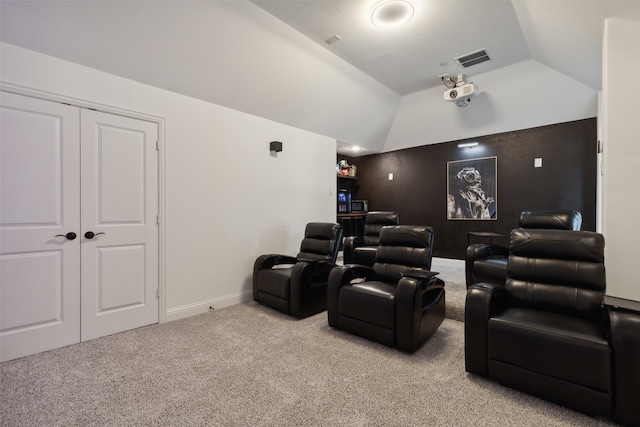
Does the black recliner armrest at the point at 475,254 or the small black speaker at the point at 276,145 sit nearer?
the black recliner armrest at the point at 475,254

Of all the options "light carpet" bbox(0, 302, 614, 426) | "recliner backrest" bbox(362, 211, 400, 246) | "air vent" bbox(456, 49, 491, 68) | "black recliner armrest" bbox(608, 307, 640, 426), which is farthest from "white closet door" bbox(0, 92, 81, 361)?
"air vent" bbox(456, 49, 491, 68)

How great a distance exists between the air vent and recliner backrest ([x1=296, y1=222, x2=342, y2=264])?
2928mm

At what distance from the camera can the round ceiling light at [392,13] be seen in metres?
2.79

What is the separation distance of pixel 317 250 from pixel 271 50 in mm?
2556

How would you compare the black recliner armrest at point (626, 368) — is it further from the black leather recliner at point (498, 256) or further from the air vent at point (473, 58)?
the air vent at point (473, 58)

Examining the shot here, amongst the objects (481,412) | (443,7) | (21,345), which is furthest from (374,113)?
(21,345)

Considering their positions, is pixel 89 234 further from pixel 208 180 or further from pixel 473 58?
pixel 473 58

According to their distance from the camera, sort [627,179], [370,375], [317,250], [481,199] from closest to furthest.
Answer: [370,375]
[627,179]
[317,250]
[481,199]

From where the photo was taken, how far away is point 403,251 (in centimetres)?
296

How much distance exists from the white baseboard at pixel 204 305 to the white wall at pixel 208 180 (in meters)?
0.01

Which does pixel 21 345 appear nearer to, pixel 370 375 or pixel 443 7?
pixel 370 375

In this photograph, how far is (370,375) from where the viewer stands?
2117 mm

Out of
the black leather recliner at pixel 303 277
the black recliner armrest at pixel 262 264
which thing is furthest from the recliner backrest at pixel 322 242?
the black recliner armrest at pixel 262 264

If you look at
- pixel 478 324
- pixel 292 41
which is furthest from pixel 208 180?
pixel 478 324
